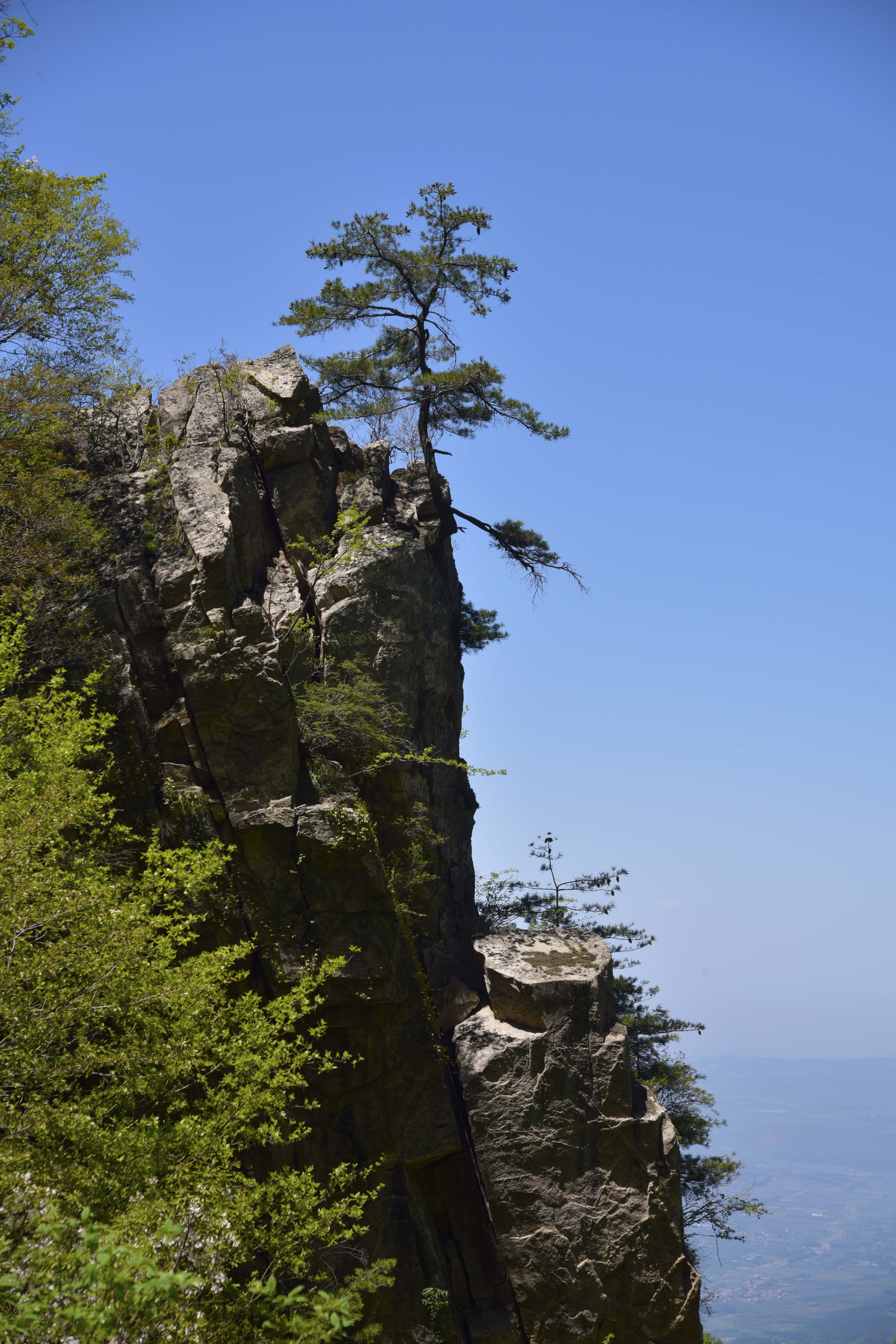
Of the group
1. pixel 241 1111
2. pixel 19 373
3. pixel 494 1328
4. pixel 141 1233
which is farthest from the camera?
pixel 19 373

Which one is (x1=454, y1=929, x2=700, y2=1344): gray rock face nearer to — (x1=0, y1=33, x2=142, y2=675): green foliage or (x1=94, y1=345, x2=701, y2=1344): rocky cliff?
(x1=94, y1=345, x2=701, y2=1344): rocky cliff

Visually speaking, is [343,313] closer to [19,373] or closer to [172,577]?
[19,373]

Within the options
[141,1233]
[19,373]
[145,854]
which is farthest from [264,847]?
[19,373]

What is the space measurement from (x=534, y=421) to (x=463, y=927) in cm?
1466

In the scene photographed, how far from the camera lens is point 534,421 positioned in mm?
25641

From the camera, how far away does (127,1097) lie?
1131cm

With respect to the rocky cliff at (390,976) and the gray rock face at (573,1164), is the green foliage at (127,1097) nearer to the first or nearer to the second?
the rocky cliff at (390,976)

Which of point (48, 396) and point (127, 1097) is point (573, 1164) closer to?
point (127, 1097)

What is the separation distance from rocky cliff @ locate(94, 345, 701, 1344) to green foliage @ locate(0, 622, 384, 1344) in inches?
47.5

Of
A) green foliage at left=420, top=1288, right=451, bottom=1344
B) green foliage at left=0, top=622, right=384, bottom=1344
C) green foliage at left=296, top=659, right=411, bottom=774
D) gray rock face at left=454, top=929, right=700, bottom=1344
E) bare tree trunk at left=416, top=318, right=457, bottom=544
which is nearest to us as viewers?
green foliage at left=0, top=622, right=384, bottom=1344

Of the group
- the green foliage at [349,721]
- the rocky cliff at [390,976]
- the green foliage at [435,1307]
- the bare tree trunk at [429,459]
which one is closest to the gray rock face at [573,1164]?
the rocky cliff at [390,976]

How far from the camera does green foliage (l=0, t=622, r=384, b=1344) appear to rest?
742 cm

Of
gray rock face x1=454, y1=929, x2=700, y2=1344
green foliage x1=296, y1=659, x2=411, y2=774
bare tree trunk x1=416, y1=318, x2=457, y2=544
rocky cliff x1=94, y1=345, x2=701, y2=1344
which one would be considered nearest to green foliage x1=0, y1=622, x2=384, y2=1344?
rocky cliff x1=94, y1=345, x2=701, y2=1344

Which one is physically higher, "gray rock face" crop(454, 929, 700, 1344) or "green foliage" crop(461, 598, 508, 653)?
"green foliage" crop(461, 598, 508, 653)
